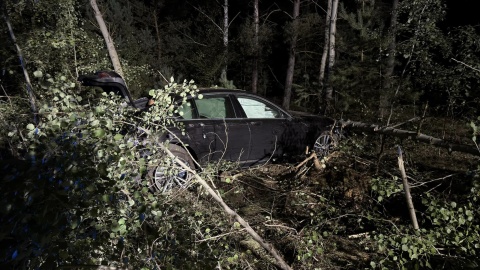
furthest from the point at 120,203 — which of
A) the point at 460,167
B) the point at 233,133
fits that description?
the point at 460,167

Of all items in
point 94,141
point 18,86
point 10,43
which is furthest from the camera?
point 18,86

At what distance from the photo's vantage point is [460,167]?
6.11 meters

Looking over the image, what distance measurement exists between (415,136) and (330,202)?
1432 millimetres

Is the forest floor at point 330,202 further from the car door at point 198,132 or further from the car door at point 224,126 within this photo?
the car door at point 198,132

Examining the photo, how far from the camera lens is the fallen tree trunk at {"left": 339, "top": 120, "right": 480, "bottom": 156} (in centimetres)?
360

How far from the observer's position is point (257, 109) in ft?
19.0

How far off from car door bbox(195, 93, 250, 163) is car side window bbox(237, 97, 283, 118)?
25 cm

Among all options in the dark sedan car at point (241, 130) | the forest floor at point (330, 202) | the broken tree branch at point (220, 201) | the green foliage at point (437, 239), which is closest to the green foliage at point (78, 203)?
the broken tree branch at point (220, 201)

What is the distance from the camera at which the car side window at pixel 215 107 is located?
5207mm

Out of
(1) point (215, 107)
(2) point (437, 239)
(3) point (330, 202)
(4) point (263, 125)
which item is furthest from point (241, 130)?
(2) point (437, 239)

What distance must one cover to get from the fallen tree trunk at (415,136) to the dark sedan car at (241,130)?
454 millimetres

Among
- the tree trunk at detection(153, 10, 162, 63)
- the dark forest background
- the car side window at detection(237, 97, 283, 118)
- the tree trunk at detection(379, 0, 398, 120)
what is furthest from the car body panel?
the tree trunk at detection(153, 10, 162, 63)

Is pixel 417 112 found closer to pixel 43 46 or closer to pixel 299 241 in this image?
pixel 299 241

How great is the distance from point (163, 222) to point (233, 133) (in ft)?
10.00
